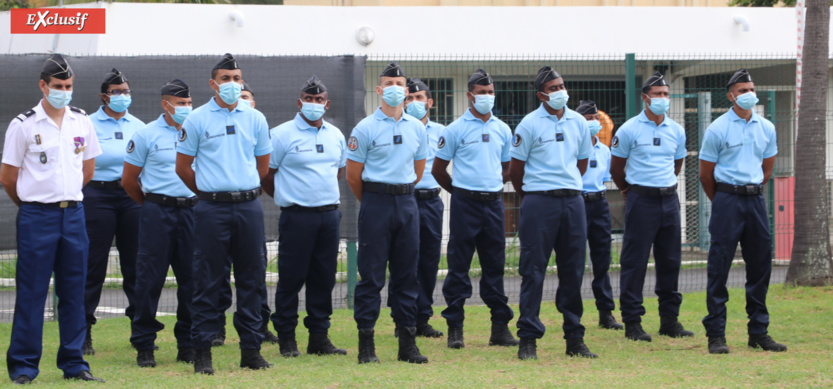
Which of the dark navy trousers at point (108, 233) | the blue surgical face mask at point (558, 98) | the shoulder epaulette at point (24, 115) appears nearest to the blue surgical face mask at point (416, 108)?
the blue surgical face mask at point (558, 98)

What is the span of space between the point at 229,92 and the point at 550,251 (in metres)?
2.82

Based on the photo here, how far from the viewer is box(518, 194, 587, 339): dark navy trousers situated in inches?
299

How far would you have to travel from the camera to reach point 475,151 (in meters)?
8.47

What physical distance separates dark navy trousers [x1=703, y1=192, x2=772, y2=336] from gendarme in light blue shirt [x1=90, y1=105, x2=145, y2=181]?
5.05 meters

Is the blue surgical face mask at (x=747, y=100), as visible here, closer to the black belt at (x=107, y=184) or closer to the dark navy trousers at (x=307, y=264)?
the dark navy trousers at (x=307, y=264)

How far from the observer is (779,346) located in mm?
7965

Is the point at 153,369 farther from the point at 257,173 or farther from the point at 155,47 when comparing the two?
the point at 155,47

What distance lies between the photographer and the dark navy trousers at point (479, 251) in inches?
332

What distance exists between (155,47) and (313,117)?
813 cm

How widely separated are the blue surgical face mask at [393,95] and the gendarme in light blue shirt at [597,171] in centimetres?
268

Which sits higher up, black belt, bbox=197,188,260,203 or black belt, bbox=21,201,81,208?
black belt, bbox=197,188,260,203

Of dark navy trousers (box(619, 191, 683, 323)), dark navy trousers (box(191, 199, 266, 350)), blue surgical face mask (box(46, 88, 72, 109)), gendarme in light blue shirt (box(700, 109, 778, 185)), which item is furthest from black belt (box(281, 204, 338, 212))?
gendarme in light blue shirt (box(700, 109, 778, 185))

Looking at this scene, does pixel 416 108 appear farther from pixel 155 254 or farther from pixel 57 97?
pixel 57 97

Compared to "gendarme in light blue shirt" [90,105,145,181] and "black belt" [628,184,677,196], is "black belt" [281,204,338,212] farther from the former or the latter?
"black belt" [628,184,677,196]
